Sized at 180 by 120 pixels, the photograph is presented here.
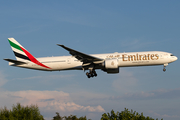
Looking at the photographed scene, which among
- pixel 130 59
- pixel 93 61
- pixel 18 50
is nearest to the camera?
pixel 130 59

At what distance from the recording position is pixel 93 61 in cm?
3991

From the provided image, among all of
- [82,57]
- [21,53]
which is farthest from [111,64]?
[21,53]

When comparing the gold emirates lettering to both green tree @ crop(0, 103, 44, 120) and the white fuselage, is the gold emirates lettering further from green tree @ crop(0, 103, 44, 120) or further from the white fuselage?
green tree @ crop(0, 103, 44, 120)

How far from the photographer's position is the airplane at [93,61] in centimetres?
3909

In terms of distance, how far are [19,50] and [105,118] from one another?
1993 cm

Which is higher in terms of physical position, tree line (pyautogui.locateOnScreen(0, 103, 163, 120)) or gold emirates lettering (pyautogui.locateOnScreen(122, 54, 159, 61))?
gold emirates lettering (pyautogui.locateOnScreen(122, 54, 159, 61))

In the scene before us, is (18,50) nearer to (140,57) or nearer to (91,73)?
(91,73)

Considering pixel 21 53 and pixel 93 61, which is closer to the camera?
pixel 93 61

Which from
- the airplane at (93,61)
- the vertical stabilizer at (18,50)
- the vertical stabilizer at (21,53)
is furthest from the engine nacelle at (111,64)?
the vertical stabilizer at (18,50)

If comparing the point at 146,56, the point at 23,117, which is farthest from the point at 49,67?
the point at 146,56

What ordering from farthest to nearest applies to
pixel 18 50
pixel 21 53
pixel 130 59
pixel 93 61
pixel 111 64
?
pixel 18 50 → pixel 21 53 → pixel 93 61 → pixel 130 59 → pixel 111 64

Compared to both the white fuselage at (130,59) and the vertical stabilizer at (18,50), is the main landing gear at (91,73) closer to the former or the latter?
the white fuselage at (130,59)

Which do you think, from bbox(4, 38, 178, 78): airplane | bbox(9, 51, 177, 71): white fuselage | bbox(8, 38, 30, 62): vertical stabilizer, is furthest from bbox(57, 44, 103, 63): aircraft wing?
bbox(8, 38, 30, 62): vertical stabilizer

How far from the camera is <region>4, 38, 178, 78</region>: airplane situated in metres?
39.1
